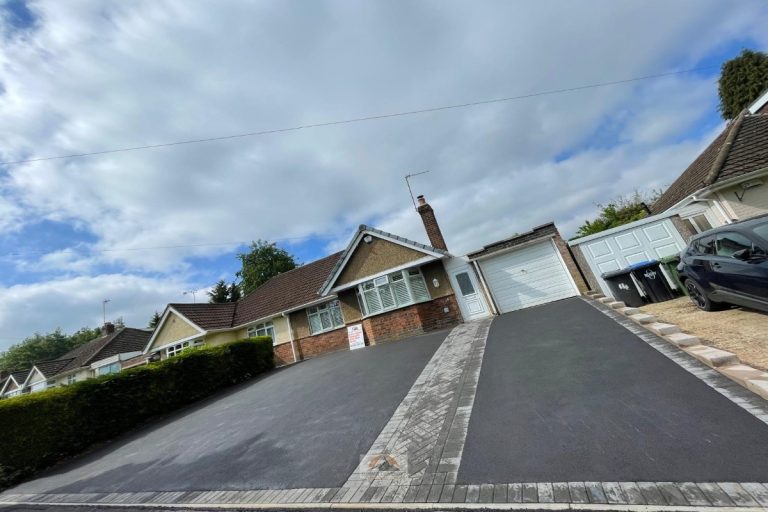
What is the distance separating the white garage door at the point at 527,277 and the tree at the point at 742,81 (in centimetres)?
2111

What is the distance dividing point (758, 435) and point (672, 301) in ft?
25.7

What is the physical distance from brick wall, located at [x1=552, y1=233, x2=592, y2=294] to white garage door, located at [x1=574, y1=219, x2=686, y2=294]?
46 cm

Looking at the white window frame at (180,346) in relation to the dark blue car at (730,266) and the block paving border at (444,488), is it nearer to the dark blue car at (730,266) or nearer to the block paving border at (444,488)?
the block paving border at (444,488)

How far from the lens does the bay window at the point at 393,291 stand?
14.0 metres

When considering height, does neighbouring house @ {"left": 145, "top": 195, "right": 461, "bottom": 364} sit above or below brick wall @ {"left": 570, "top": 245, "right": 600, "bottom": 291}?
above

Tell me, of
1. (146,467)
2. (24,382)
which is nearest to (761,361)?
(146,467)

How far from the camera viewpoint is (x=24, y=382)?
94.1 feet

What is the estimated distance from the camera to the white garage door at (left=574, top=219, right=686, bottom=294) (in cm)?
1130

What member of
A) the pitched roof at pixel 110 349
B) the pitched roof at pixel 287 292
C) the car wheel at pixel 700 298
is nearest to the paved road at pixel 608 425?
the car wheel at pixel 700 298

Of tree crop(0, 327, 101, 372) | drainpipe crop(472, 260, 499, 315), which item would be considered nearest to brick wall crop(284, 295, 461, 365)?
drainpipe crop(472, 260, 499, 315)

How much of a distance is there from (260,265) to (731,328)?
39.1m

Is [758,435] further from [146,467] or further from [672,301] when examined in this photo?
[146,467]

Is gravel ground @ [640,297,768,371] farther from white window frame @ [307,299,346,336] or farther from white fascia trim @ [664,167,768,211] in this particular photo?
white window frame @ [307,299,346,336]

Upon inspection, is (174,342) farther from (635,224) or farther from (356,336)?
(635,224)
